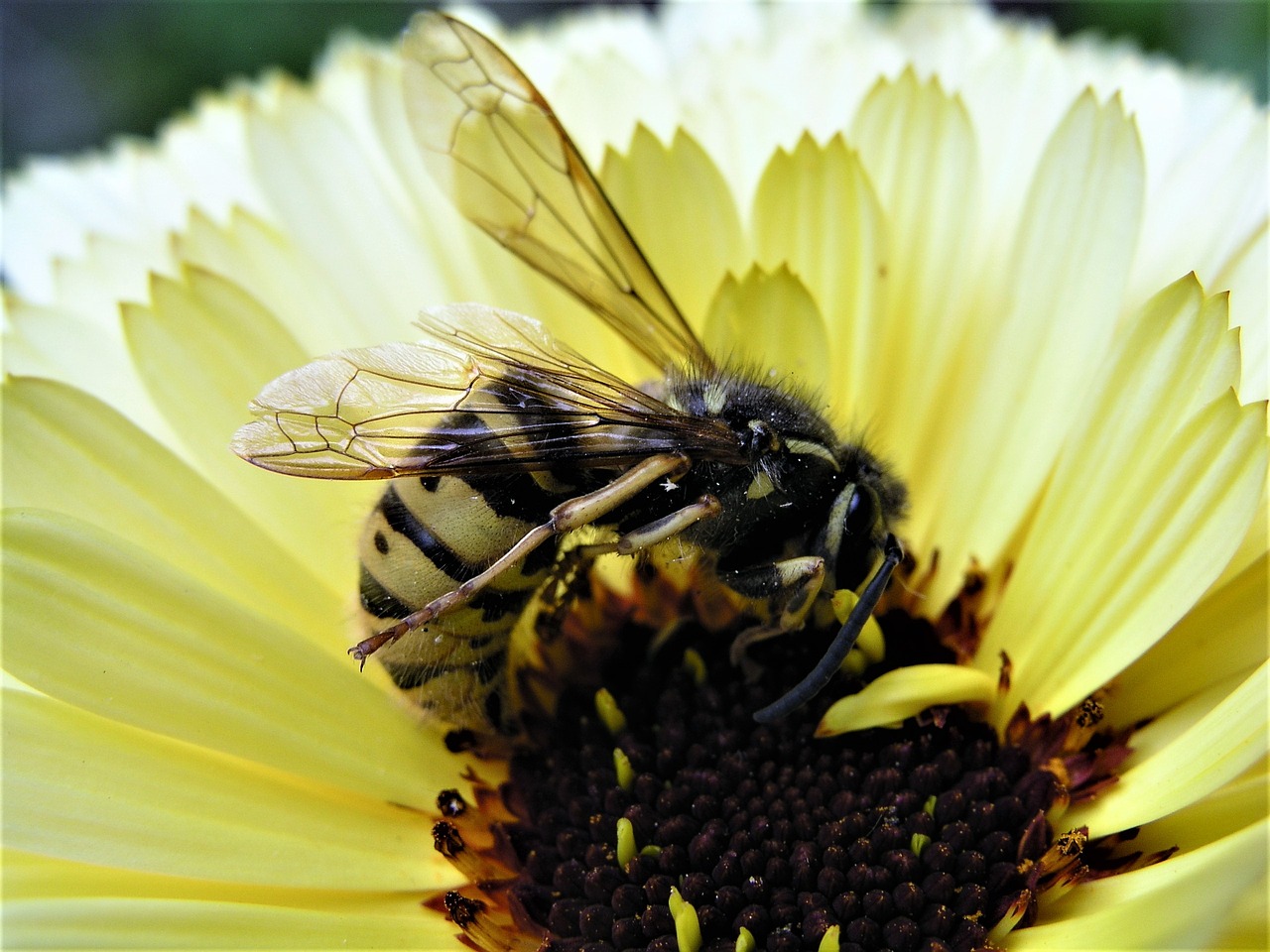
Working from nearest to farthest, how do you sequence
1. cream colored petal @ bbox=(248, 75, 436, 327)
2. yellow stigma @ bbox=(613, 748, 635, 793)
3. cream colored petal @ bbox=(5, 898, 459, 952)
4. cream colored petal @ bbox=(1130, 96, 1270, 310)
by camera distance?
1. cream colored petal @ bbox=(5, 898, 459, 952)
2. yellow stigma @ bbox=(613, 748, 635, 793)
3. cream colored petal @ bbox=(1130, 96, 1270, 310)
4. cream colored petal @ bbox=(248, 75, 436, 327)

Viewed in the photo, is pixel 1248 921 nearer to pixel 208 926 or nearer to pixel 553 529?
pixel 553 529

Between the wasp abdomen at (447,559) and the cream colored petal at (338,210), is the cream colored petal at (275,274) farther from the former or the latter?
the wasp abdomen at (447,559)

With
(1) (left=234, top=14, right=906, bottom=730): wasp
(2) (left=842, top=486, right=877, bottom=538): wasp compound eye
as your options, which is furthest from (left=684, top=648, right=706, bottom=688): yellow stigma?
(2) (left=842, top=486, right=877, bottom=538): wasp compound eye

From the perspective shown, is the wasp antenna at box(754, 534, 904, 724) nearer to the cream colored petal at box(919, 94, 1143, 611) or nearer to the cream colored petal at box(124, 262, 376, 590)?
the cream colored petal at box(919, 94, 1143, 611)

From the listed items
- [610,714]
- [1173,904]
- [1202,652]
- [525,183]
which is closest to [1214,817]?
[1202,652]

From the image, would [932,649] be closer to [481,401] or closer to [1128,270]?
[1128,270]

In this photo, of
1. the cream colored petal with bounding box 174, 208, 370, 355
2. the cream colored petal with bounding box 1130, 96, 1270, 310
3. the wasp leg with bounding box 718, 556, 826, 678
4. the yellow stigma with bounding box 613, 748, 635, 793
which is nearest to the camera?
the wasp leg with bounding box 718, 556, 826, 678

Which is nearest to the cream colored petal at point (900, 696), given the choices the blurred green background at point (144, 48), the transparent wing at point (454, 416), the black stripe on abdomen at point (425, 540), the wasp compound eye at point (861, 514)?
the wasp compound eye at point (861, 514)
